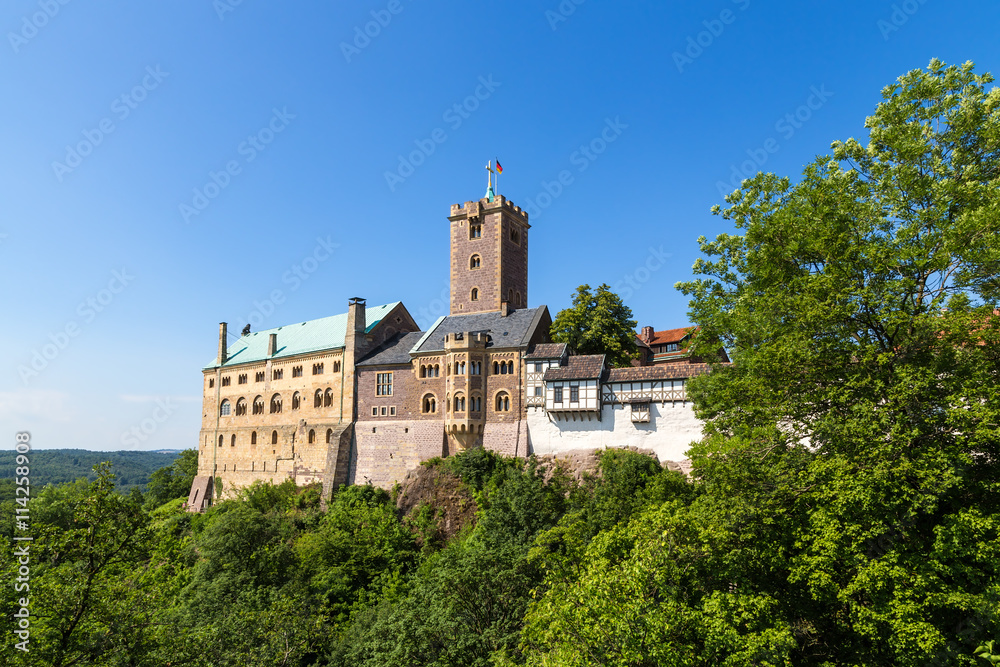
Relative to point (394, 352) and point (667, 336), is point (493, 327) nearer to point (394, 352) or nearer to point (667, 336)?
point (394, 352)

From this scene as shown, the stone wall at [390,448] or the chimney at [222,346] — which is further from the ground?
the chimney at [222,346]

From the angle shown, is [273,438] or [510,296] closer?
[510,296]

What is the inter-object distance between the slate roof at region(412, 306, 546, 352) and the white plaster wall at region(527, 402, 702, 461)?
514 cm

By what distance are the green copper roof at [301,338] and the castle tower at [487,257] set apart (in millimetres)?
6794

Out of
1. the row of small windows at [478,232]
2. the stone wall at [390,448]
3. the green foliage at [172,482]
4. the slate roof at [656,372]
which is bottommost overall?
the green foliage at [172,482]

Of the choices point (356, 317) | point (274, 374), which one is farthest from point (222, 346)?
point (356, 317)

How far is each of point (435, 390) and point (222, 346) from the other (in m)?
27.4

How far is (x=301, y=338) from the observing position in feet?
185

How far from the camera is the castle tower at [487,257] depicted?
162 feet

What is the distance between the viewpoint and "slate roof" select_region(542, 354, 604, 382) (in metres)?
39.5

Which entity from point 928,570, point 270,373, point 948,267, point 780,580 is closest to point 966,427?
point 928,570

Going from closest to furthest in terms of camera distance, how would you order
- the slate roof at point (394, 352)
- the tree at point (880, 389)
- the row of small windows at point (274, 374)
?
the tree at point (880, 389)
the slate roof at point (394, 352)
the row of small windows at point (274, 374)

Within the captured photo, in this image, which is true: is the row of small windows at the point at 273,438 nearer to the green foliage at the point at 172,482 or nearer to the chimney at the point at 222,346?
the chimney at the point at 222,346

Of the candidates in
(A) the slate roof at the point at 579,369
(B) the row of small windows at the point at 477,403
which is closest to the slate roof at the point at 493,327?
(A) the slate roof at the point at 579,369
